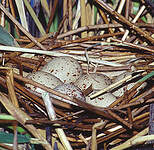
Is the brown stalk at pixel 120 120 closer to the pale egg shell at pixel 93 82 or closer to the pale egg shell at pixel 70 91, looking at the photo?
the pale egg shell at pixel 70 91

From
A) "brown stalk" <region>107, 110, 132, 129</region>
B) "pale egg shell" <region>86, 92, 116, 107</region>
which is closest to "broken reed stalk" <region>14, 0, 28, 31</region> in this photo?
"pale egg shell" <region>86, 92, 116, 107</region>

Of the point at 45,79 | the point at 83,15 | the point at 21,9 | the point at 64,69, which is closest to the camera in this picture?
the point at 45,79

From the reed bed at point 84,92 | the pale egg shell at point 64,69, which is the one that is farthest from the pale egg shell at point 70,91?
the pale egg shell at point 64,69

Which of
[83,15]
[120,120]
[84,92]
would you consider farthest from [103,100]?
[83,15]

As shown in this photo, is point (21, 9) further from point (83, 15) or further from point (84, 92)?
point (84, 92)

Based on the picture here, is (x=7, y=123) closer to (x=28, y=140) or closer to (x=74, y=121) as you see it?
(x=28, y=140)

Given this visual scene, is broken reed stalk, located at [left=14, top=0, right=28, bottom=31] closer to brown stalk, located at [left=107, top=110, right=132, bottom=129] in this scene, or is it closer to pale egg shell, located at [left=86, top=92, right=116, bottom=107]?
pale egg shell, located at [left=86, top=92, right=116, bottom=107]
